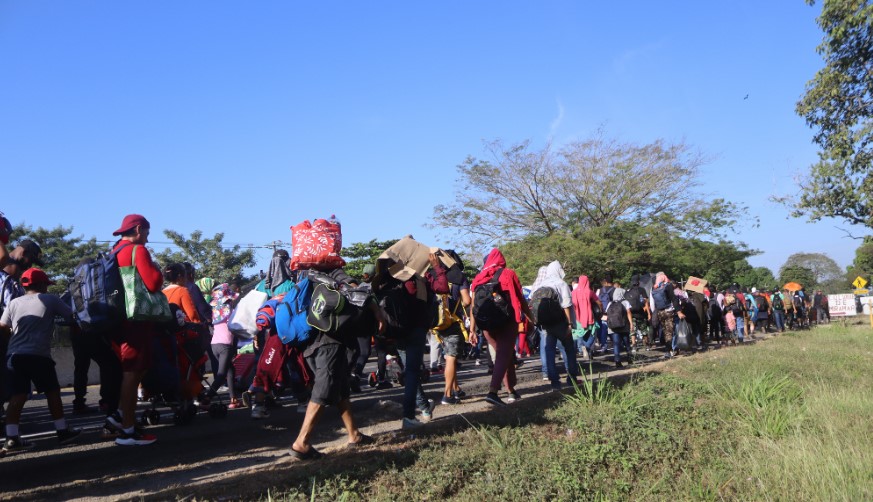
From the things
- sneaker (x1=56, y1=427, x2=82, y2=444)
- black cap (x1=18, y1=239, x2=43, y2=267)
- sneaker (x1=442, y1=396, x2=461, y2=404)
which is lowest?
sneaker (x1=442, y1=396, x2=461, y2=404)

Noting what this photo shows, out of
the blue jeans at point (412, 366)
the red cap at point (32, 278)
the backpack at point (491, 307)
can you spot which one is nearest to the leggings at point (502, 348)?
the backpack at point (491, 307)

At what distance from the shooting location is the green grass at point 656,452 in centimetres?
519

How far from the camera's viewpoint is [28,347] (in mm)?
6457

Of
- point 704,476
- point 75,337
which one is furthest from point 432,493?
point 75,337

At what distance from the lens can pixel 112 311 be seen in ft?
20.4

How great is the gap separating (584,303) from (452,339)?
195 inches

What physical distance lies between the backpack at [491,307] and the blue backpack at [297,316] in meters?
2.76

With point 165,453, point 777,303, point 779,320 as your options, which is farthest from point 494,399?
point 779,320

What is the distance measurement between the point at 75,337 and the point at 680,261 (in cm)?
2539

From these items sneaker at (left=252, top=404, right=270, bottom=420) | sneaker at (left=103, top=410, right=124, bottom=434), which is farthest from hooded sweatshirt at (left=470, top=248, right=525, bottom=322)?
sneaker at (left=103, top=410, right=124, bottom=434)

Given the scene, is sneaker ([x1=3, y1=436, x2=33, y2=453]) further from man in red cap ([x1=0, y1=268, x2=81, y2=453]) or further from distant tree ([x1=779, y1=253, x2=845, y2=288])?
distant tree ([x1=779, y1=253, x2=845, y2=288])

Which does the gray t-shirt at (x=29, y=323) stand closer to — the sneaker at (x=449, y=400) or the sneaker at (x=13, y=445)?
the sneaker at (x=13, y=445)

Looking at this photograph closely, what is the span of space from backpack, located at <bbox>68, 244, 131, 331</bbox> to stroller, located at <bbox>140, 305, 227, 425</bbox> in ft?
3.46

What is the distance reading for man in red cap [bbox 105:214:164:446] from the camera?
6.27 metres
